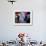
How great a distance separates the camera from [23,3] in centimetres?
495

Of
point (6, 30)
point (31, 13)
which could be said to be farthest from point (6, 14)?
point (31, 13)

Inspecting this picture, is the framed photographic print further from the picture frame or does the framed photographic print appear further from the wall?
the wall

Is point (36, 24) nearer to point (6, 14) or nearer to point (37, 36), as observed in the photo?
point (37, 36)

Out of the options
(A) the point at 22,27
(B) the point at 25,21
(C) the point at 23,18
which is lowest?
(A) the point at 22,27

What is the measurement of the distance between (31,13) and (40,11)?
1.10 ft

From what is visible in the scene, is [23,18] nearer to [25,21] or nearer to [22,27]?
[25,21]

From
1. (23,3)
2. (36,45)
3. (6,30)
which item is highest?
(23,3)

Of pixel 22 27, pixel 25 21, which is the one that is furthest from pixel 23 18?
pixel 22 27

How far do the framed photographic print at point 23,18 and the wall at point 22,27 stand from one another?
13 cm

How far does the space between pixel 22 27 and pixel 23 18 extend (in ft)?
1.09

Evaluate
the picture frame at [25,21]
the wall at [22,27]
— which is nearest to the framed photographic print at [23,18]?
the picture frame at [25,21]

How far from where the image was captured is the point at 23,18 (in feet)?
16.3

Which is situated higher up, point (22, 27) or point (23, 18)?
point (23, 18)

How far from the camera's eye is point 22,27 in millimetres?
4938
